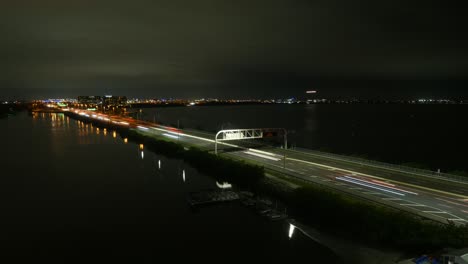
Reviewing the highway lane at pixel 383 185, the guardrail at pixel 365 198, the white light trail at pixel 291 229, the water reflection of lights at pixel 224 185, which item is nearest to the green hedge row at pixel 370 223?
the guardrail at pixel 365 198

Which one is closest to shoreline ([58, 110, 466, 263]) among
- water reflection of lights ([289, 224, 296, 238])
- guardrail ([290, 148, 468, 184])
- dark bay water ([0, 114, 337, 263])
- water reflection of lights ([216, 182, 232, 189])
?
water reflection of lights ([216, 182, 232, 189])

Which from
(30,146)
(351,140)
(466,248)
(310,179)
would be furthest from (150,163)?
(351,140)

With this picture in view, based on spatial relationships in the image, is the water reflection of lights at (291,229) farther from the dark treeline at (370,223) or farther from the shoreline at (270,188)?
the dark treeline at (370,223)

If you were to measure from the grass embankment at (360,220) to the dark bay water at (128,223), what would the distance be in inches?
102

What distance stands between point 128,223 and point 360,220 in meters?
18.4

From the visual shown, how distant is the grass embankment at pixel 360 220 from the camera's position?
750 inches

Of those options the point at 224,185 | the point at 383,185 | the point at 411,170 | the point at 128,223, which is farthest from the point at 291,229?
the point at 411,170

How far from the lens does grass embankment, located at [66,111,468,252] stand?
19.0 m

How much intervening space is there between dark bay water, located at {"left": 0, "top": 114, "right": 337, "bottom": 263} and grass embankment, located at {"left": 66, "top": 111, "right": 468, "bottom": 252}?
259 centimetres

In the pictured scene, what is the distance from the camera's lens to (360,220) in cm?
2256

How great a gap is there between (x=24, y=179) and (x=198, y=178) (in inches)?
895

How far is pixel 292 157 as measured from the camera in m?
45.8

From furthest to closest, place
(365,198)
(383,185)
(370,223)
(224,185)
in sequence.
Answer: (224,185)
(383,185)
(365,198)
(370,223)

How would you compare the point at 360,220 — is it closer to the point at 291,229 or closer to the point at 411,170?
the point at 291,229
